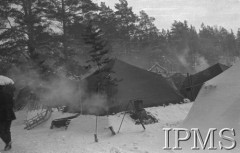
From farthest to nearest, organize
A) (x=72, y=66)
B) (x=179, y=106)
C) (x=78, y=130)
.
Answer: (x=72, y=66) → (x=179, y=106) → (x=78, y=130)

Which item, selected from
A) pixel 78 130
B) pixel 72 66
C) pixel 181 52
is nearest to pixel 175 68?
pixel 181 52

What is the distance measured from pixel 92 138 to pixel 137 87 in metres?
6.10

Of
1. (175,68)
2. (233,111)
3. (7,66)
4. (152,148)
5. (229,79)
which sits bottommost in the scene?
(152,148)

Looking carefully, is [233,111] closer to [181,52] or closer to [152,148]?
[152,148]

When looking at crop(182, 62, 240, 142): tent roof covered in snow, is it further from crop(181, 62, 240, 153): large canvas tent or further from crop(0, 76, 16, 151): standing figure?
crop(0, 76, 16, 151): standing figure

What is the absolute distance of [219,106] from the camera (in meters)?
8.77

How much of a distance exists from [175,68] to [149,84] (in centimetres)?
5838

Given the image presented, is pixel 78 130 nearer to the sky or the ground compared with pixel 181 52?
nearer to the ground

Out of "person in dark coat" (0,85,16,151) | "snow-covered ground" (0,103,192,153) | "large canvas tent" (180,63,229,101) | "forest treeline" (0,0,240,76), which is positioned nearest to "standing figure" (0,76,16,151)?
"person in dark coat" (0,85,16,151)

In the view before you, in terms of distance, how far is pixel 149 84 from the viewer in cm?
1603

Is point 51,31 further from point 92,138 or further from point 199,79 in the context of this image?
point 92,138

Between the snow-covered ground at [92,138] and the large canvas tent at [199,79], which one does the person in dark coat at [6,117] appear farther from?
the large canvas tent at [199,79]

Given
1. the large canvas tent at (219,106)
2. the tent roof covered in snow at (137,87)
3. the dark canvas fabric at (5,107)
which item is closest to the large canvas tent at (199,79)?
the tent roof covered in snow at (137,87)

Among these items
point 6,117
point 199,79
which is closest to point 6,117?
point 6,117
